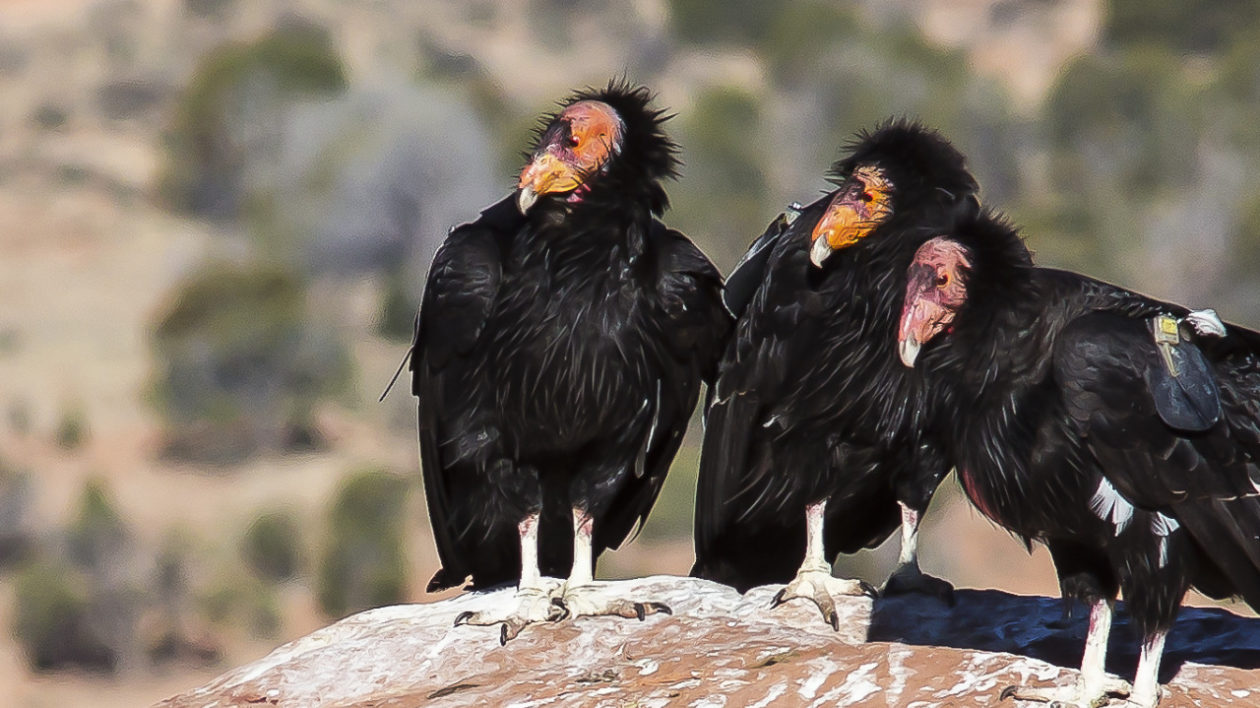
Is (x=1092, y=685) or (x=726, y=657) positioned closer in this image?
(x=1092, y=685)

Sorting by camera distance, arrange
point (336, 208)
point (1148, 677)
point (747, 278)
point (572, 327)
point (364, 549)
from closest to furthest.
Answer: point (1148, 677)
point (572, 327)
point (747, 278)
point (364, 549)
point (336, 208)

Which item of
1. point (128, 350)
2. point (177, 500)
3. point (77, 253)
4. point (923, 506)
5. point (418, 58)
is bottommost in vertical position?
point (923, 506)

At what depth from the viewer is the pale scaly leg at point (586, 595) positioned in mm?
6148

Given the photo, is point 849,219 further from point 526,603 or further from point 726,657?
point 526,603

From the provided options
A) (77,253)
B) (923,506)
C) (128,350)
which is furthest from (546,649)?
(77,253)

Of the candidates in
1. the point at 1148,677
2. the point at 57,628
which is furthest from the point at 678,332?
the point at 57,628

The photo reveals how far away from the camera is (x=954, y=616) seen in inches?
243

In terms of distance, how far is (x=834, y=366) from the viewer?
607cm

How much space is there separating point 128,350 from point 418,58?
48.9 ft

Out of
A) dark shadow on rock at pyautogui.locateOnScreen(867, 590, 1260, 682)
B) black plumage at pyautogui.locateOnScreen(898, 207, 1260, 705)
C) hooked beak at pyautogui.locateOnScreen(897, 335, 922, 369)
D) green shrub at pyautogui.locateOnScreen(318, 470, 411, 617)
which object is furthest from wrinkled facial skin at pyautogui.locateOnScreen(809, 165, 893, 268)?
green shrub at pyautogui.locateOnScreen(318, 470, 411, 617)

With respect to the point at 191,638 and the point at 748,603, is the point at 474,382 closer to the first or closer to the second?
the point at 748,603

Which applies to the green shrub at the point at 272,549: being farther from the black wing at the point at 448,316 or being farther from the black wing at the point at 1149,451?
the black wing at the point at 1149,451

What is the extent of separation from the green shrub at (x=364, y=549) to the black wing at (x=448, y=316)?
11293mm

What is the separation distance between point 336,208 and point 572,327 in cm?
2221
